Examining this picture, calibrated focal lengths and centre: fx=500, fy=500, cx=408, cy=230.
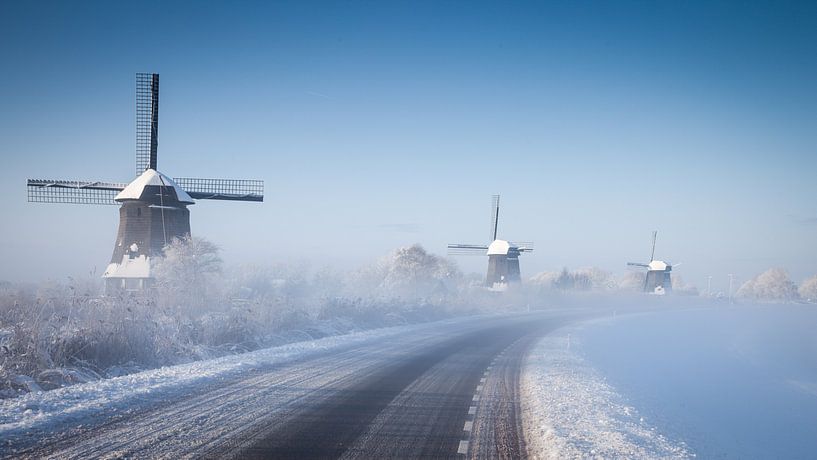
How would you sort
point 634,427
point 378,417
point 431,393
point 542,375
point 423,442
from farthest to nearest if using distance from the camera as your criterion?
point 542,375 < point 431,393 < point 634,427 < point 378,417 < point 423,442

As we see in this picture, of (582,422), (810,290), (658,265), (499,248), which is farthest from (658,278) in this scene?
(582,422)

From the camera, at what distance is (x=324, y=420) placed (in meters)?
8.03

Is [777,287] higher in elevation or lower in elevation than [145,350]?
lower

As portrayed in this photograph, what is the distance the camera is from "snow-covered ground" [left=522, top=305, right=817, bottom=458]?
8.25 m

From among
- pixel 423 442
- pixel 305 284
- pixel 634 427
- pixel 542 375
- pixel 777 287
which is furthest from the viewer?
pixel 777 287

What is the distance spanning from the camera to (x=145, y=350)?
42.5 feet

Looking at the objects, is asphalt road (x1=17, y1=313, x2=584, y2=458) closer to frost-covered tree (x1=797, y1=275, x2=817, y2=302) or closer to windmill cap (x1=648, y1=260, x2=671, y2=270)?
windmill cap (x1=648, y1=260, x2=671, y2=270)

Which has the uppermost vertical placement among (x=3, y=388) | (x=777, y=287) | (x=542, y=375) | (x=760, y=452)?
(x=3, y=388)

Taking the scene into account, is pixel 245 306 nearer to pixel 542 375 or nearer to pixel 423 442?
pixel 542 375

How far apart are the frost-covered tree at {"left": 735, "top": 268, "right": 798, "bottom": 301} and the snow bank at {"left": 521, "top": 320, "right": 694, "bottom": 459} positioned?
142m

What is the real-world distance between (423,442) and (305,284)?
7289cm

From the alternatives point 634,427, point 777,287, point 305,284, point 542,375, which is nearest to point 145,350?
point 542,375

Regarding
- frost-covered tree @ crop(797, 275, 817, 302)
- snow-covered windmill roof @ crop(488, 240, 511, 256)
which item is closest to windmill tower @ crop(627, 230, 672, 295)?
snow-covered windmill roof @ crop(488, 240, 511, 256)

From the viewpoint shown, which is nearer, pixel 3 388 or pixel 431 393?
pixel 3 388
